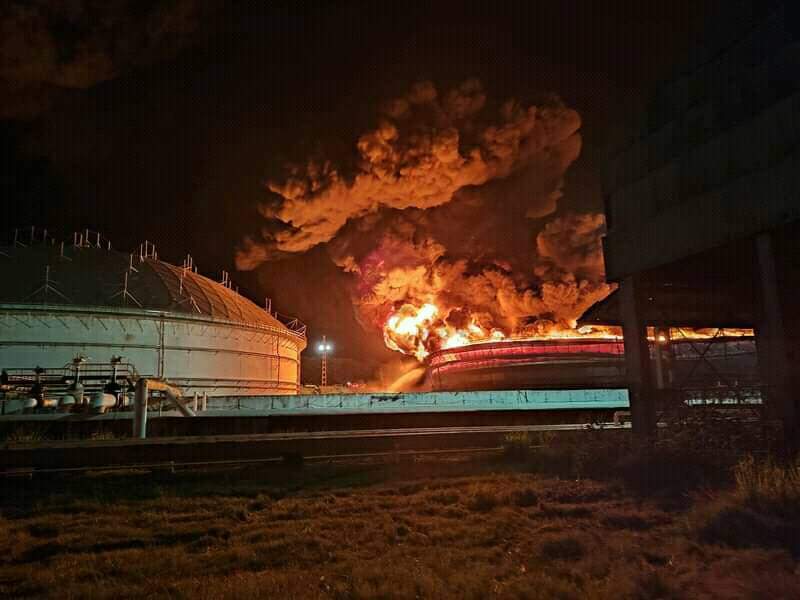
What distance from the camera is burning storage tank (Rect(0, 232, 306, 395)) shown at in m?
36.1

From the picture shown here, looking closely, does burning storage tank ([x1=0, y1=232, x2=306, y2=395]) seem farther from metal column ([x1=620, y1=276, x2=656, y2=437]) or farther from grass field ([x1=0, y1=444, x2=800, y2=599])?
metal column ([x1=620, y1=276, x2=656, y2=437])

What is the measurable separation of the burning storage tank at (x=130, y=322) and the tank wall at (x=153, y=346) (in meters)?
0.06

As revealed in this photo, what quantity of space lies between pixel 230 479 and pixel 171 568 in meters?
6.75

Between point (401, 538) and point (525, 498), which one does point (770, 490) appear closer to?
point (525, 498)

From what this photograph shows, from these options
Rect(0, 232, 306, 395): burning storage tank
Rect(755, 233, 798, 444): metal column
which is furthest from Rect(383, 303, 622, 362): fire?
Rect(755, 233, 798, 444): metal column

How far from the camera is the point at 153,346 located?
38750mm

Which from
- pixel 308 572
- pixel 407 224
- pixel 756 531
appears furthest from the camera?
pixel 407 224

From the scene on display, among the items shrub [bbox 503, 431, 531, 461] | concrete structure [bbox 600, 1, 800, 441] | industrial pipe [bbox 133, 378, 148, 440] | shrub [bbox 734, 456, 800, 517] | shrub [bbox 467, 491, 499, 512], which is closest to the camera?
shrub [bbox 734, 456, 800, 517]

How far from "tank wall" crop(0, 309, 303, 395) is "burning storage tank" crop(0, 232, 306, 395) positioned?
57 mm

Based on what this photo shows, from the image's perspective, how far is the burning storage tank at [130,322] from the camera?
1422 inches

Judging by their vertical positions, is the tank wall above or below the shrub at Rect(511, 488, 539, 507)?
above

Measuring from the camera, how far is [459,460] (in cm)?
1670

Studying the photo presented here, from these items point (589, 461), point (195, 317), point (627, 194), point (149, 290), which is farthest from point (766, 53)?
point (149, 290)

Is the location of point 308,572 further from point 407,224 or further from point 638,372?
point 407,224
